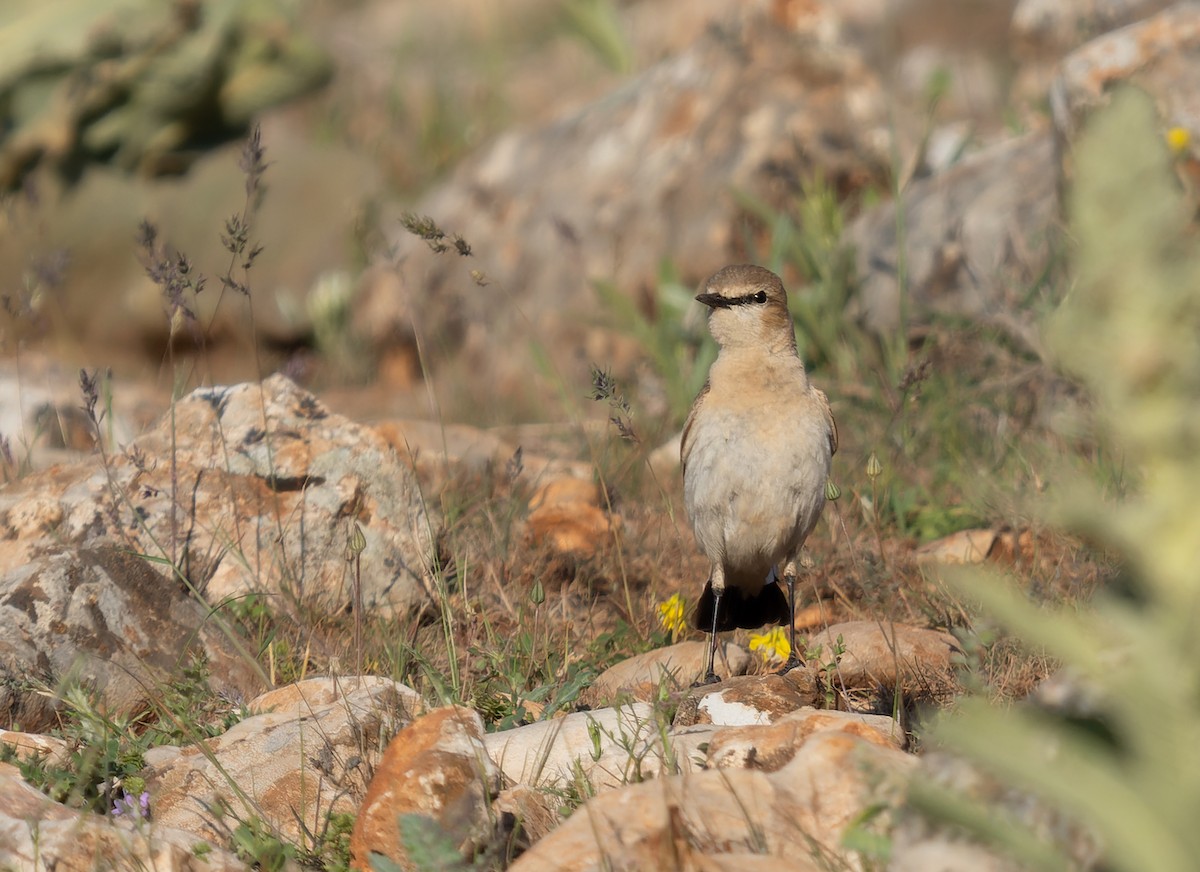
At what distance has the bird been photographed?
4.50m

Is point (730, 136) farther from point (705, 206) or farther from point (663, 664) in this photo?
point (663, 664)

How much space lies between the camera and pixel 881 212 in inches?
299

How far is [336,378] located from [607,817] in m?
7.21

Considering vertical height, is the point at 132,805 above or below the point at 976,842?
below

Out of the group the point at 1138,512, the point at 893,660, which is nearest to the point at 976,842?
the point at 1138,512

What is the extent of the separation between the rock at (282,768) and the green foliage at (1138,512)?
1.89 m

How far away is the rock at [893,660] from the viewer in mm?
3854

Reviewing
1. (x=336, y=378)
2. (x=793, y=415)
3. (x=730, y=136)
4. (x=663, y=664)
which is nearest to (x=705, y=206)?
(x=730, y=136)

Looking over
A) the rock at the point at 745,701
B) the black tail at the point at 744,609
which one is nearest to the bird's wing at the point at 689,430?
the black tail at the point at 744,609

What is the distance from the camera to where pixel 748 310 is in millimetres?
4629

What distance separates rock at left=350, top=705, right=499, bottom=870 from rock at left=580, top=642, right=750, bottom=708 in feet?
2.51

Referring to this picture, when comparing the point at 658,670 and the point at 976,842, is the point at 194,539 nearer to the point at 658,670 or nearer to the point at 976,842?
the point at 658,670

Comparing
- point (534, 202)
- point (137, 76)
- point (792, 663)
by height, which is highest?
point (137, 76)

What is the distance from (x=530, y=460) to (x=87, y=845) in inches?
134
